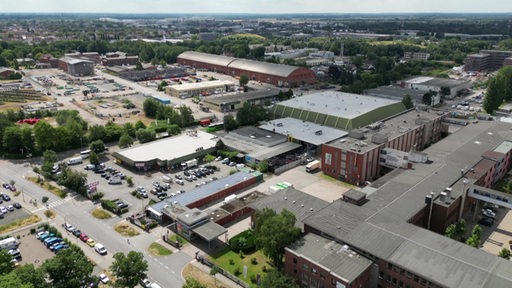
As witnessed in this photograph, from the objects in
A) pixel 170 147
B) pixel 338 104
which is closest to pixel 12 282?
pixel 170 147

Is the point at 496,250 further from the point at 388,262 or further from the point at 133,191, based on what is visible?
the point at 133,191

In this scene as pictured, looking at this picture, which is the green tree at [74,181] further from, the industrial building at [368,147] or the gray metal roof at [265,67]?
the gray metal roof at [265,67]

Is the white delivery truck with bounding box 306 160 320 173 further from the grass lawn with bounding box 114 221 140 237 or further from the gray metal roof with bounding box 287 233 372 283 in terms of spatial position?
the grass lawn with bounding box 114 221 140 237

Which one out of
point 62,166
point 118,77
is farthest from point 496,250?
point 118,77

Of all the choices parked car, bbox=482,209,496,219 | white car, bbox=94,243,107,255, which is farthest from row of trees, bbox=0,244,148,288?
parked car, bbox=482,209,496,219

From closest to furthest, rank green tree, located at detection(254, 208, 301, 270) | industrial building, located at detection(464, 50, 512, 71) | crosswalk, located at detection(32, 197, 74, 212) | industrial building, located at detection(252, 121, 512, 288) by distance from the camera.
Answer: industrial building, located at detection(252, 121, 512, 288), green tree, located at detection(254, 208, 301, 270), crosswalk, located at detection(32, 197, 74, 212), industrial building, located at detection(464, 50, 512, 71)

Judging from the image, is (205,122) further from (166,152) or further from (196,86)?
(196,86)

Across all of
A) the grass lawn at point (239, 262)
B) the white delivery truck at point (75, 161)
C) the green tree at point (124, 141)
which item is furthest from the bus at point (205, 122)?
the grass lawn at point (239, 262)
